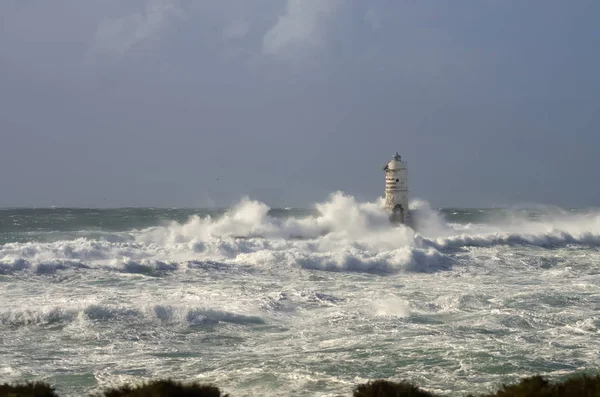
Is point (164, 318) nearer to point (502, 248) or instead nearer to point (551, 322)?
point (551, 322)

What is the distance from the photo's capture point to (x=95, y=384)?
711cm

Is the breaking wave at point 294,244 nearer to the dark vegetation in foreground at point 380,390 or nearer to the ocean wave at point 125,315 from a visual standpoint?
the ocean wave at point 125,315

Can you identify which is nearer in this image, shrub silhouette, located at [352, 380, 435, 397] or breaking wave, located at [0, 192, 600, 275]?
shrub silhouette, located at [352, 380, 435, 397]

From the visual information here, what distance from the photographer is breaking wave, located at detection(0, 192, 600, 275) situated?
17438 mm

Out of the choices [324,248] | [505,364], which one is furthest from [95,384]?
[324,248]

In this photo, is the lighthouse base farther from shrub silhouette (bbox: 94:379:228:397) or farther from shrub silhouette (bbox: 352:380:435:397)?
shrub silhouette (bbox: 94:379:228:397)

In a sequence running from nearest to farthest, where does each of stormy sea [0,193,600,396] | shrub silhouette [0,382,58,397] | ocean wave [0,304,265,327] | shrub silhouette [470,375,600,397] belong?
1. shrub silhouette [470,375,600,397]
2. shrub silhouette [0,382,58,397]
3. stormy sea [0,193,600,396]
4. ocean wave [0,304,265,327]

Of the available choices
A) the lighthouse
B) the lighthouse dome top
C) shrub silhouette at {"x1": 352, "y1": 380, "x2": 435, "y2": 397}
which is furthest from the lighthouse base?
shrub silhouette at {"x1": 352, "y1": 380, "x2": 435, "y2": 397}

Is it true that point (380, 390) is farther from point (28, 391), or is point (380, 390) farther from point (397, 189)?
point (397, 189)

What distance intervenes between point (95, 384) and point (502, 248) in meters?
18.9

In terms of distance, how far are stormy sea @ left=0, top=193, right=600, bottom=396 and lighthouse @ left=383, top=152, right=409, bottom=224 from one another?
251 cm

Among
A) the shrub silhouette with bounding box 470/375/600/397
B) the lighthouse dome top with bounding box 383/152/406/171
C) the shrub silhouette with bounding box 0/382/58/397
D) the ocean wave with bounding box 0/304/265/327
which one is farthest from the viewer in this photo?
the lighthouse dome top with bounding box 383/152/406/171

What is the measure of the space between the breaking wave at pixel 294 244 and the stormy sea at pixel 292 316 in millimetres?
90

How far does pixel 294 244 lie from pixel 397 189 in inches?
180
